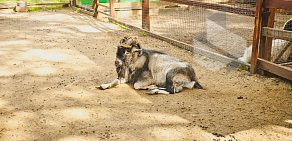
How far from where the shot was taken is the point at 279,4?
4805 mm

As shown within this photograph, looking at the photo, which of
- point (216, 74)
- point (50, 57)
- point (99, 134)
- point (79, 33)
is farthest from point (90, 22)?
point (99, 134)

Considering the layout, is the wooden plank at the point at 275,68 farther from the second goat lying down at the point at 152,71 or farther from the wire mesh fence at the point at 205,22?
the second goat lying down at the point at 152,71

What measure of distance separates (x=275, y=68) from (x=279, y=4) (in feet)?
3.07

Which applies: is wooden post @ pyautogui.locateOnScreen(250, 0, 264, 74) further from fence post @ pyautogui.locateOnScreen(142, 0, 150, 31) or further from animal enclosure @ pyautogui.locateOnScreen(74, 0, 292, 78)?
fence post @ pyautogui.locateOnScreen(142, 0, 150, 31)

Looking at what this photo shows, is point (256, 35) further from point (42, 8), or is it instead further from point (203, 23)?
point (42, 8)

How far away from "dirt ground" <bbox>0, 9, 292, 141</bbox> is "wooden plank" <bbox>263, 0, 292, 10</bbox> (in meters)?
1.12

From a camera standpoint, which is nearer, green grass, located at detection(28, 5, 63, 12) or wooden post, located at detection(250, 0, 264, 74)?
wooden post, located at detection(250, 0, 264, 74)

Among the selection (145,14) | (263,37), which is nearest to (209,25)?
(145,14)

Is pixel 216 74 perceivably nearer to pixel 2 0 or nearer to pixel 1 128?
pixel 1 128

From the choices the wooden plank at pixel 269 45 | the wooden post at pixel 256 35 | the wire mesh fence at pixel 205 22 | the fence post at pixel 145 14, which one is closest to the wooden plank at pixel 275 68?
the wooden post at pixel 256 35

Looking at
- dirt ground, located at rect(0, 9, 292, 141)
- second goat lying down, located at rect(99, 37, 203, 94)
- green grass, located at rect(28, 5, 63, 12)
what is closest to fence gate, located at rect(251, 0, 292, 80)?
dirt ground, located at rect(0, 9, 292, 141)

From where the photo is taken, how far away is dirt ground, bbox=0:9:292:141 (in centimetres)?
347

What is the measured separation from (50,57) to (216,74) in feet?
11.0

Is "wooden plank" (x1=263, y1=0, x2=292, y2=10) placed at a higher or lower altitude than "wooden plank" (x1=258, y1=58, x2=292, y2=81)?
higher
